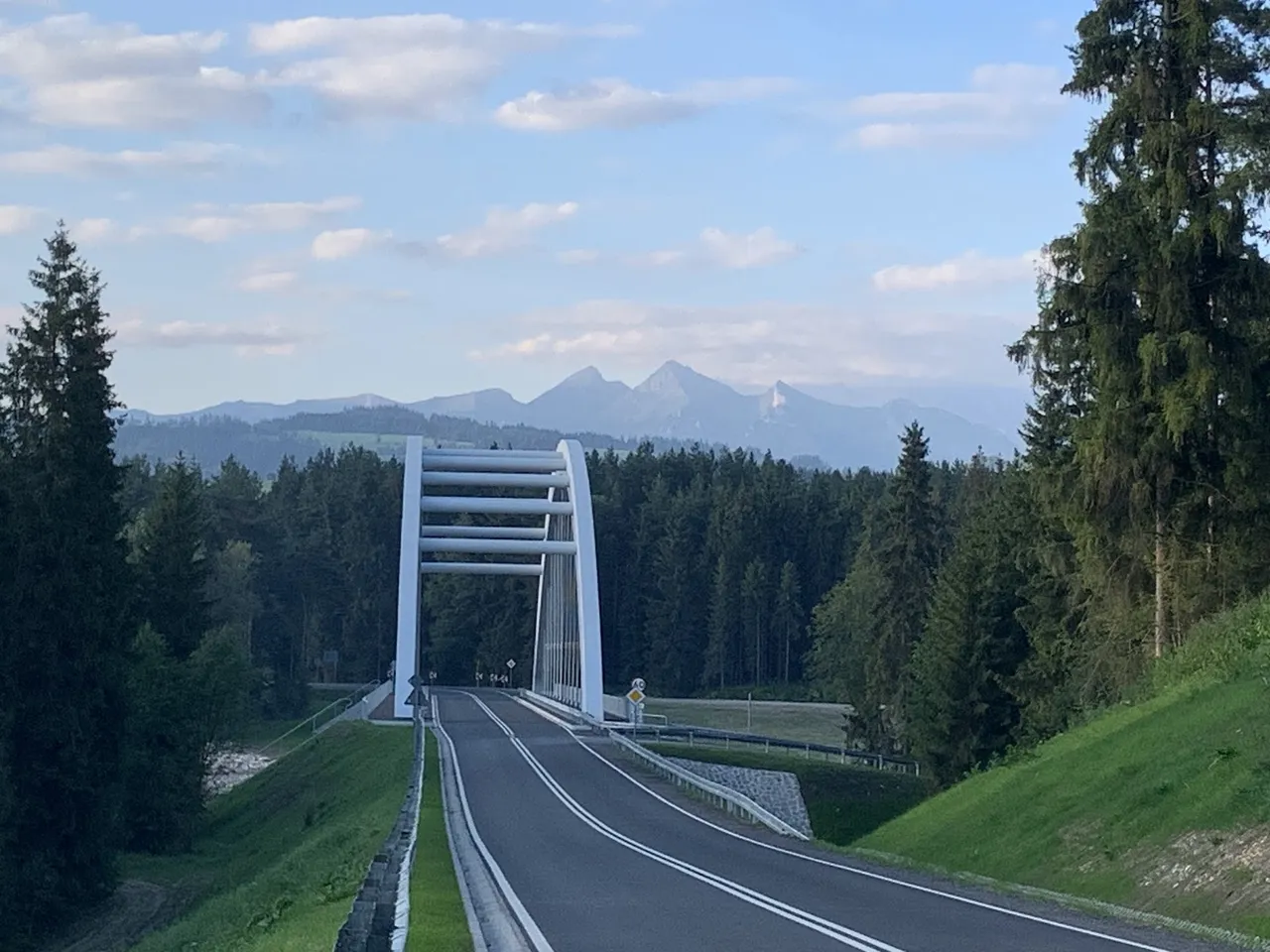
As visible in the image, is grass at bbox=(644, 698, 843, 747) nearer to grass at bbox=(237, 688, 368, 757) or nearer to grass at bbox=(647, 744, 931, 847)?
grass at bbox=(237, 688, 368, 757)

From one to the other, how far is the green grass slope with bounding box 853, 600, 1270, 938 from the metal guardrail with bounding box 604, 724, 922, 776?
2359cm

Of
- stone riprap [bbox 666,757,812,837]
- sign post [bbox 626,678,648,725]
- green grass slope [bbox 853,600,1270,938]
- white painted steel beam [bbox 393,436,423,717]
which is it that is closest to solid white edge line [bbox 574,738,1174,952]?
green grass slope [bbox 853,600,1270,938]

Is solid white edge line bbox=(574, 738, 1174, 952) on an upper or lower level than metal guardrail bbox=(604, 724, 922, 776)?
upper

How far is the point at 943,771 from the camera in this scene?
44.4 m

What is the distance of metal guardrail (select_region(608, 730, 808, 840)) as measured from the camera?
2927 centimetres

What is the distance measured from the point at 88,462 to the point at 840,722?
54852 mm

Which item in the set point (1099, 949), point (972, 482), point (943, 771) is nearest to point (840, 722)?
point (972, 482)

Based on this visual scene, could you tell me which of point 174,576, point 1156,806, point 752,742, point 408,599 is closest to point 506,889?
point 1156,806

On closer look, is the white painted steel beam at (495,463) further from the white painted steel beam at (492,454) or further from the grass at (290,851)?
the grass at (290,851)

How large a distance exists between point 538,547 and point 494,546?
20.5 feet

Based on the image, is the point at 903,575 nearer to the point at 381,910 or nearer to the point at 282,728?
the point at 282,728

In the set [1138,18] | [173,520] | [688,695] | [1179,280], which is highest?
[1138,18]

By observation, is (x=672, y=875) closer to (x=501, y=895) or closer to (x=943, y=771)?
(x=501, y=895)

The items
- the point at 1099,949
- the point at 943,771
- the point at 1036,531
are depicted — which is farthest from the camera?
the point at 943,771
